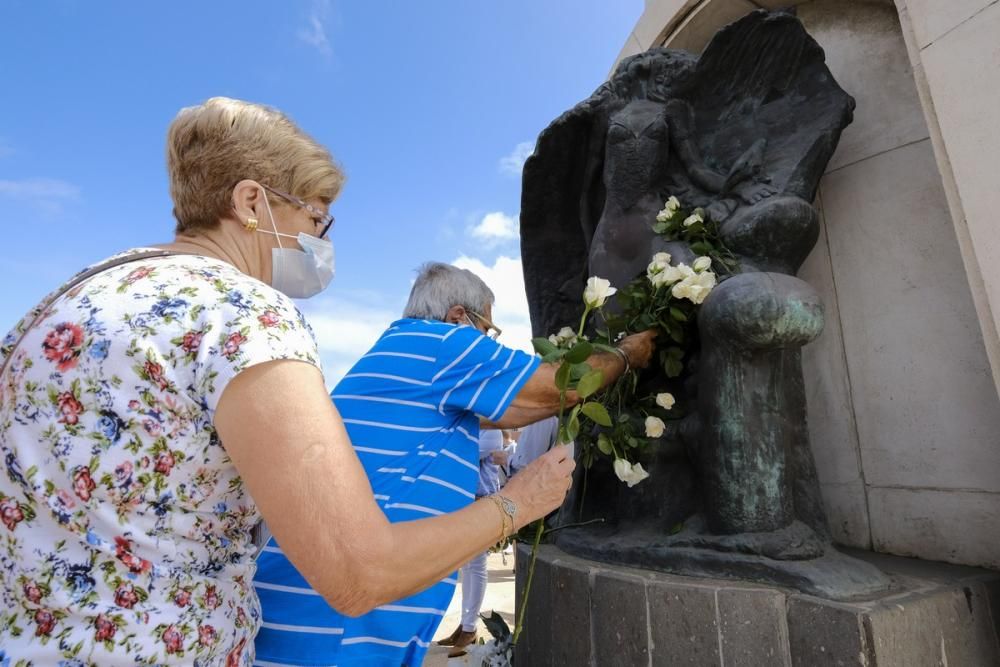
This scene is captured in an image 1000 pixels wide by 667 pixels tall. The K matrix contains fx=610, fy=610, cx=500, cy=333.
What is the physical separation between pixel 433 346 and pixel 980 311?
4.83 ft

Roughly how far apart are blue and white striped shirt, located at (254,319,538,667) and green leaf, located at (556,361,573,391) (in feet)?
0.24

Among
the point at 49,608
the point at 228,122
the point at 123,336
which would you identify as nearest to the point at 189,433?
the point at 123,336

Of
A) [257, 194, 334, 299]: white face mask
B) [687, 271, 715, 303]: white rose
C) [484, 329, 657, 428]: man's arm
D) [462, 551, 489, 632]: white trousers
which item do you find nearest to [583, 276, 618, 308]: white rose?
[484, 329, 657, 428]: man's arm

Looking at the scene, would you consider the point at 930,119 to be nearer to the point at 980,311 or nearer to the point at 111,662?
the point at 980,311

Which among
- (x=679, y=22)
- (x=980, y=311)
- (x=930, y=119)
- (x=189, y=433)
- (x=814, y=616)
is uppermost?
(x=679, y=22)

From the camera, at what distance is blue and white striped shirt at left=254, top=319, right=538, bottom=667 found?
1.41m

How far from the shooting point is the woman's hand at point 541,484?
134 cm

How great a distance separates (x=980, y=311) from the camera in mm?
1628

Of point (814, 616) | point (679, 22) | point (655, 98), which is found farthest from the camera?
point (679, 22)

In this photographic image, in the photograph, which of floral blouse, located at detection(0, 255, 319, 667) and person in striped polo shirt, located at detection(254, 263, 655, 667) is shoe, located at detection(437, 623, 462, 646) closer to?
person in striped polo shirt, located at detection(254, 263, 655, 667)

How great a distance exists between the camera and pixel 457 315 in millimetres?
2209

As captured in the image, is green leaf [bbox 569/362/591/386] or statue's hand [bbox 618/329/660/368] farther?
statue's hand [bbox 618/329/660/368]

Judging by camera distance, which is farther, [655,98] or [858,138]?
[655,98]

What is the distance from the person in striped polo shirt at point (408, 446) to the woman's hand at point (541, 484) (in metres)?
0.27
